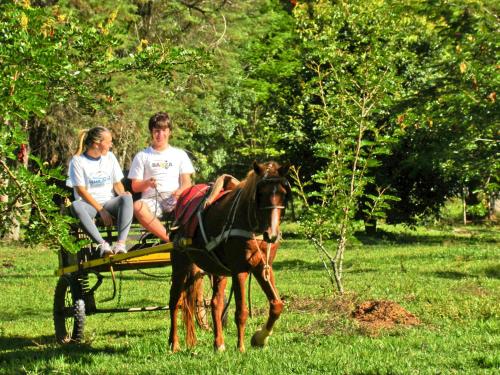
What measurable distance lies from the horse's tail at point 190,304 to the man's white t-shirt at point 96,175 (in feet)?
4.99

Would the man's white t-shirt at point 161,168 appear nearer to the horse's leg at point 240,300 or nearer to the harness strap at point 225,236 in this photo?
the harness strap at point 225,236

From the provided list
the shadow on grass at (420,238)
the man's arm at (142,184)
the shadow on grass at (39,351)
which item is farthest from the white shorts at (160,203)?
the shadow on grass at (420,238)

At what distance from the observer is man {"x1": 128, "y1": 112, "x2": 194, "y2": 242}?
456 inches

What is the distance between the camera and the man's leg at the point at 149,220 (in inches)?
454

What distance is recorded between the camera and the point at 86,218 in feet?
37.6

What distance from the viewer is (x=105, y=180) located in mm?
12055

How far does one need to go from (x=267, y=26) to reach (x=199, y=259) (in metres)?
34.0

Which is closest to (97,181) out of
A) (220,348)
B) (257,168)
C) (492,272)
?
(220,348)

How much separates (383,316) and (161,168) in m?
3.58

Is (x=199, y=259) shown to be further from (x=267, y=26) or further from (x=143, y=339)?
(x=267, y=26)

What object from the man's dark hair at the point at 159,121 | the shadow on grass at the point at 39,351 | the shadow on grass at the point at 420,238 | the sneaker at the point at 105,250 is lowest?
the shadow on grass at the point at 420,238

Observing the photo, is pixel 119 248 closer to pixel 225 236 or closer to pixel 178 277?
pixel 178 277

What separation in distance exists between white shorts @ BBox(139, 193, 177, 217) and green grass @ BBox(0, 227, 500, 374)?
158 cm

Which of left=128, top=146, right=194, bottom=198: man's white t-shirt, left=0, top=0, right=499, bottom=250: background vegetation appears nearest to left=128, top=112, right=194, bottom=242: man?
left=128, top=146, right=194, bottom=198: man's white t-shirt
